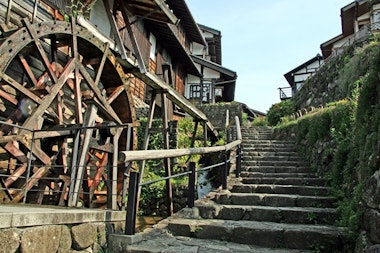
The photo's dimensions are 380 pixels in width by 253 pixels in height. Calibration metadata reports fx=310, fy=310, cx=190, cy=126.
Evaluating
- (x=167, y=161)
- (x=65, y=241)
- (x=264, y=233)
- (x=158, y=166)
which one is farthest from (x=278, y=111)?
(x=65, y=241)

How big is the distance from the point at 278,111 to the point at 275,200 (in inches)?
612

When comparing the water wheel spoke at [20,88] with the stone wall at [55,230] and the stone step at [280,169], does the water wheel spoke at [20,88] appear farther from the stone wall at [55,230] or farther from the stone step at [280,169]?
the stone step at [280,169]

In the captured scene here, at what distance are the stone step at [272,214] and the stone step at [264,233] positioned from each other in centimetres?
27

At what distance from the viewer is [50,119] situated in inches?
271

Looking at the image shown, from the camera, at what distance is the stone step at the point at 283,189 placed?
17.1 feet

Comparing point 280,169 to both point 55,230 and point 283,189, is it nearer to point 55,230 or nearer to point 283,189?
point 283,189

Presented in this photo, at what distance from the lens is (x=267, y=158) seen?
8.20m

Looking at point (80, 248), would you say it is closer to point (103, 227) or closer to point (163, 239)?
point (103, 227)

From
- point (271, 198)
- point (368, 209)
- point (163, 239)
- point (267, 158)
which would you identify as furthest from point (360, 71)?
point (163, 239)

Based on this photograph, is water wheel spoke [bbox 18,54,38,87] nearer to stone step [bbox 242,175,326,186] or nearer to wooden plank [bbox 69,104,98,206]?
wooden plank [bbox 69,104,98,206]

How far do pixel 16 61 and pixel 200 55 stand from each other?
18.0 meters

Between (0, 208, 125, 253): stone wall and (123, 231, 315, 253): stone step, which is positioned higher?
(0, 208, 125, 253): stone wall

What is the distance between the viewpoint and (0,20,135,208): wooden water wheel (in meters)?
5.17

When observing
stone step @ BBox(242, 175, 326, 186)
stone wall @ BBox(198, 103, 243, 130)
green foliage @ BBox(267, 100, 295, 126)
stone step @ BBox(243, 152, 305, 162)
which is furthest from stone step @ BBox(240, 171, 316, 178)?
green foliage @ BBox(267, 100, 295, 126)
